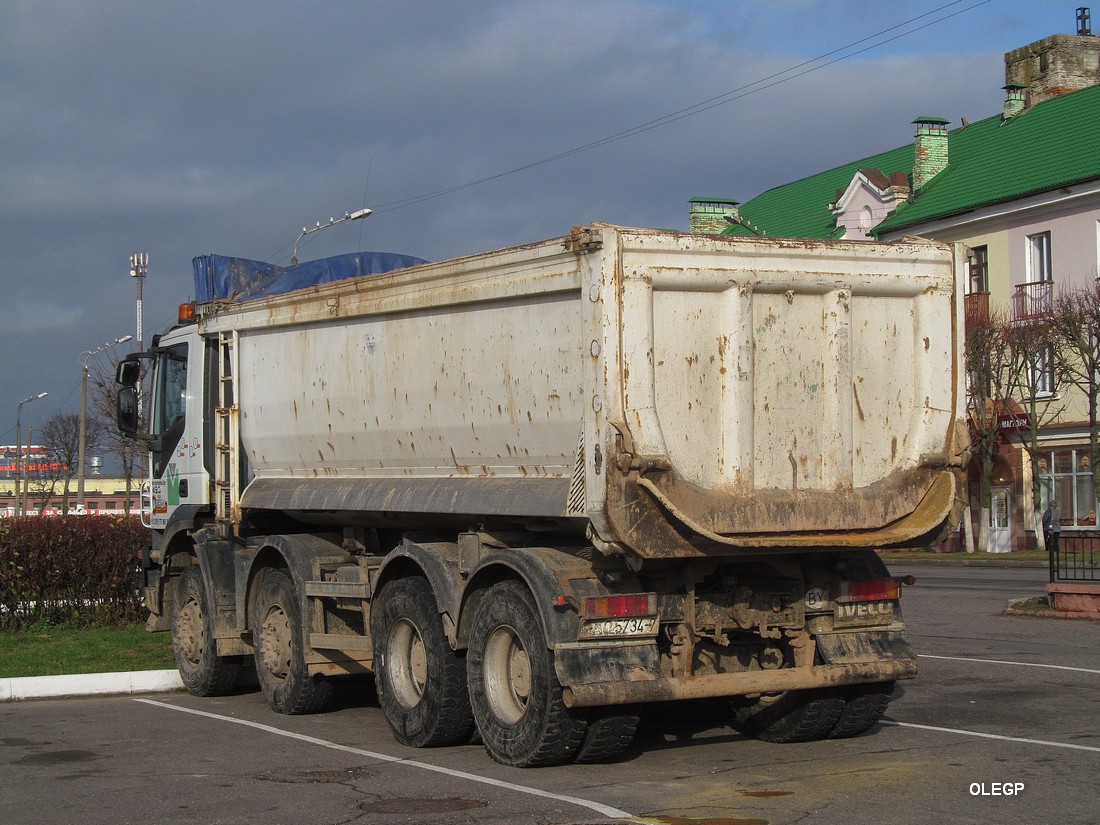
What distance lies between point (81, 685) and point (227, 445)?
2517mm

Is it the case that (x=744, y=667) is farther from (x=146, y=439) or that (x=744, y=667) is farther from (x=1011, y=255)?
(x=1011, y=255)

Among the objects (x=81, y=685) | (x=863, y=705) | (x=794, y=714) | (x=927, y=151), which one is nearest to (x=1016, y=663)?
(x=863, y=705)

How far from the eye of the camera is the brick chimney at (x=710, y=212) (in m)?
55.3

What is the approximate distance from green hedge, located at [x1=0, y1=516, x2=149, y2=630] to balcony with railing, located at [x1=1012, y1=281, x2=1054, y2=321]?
27532 millimetres

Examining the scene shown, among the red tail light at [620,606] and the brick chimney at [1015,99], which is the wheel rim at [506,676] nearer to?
the red tail light at [620,606]

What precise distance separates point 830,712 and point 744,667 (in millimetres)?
732

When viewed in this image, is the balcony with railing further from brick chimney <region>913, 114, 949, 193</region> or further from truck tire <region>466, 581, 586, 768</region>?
truck tire <region>466, 581, 586, 768</region>

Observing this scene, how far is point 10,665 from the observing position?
13852mm

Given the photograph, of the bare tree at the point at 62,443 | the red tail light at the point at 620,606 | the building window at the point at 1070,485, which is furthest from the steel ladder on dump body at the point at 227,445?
the bare tree at the point at 62,443

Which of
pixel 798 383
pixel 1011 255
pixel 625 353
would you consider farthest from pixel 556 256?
pixel 1011 255

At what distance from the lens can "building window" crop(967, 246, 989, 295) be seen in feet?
137

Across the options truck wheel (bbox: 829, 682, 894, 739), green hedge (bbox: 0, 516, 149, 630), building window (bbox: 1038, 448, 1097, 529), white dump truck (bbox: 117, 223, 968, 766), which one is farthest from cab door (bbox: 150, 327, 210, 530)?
building window (bbox: 1038, 448, 1097, 529)

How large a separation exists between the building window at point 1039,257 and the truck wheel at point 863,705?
33034 millimetres

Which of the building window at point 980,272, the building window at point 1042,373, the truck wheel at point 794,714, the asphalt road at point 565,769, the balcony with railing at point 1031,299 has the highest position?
the building window at point 980,272
